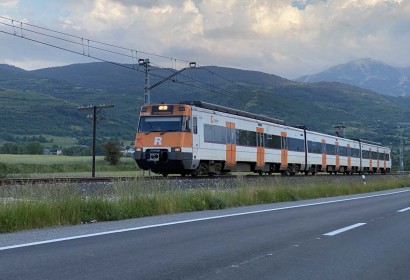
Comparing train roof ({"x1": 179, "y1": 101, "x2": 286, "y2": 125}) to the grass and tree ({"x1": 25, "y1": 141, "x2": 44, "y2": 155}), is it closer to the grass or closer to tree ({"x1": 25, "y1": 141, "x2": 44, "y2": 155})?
the grass

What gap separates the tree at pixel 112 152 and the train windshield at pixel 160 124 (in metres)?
39.8

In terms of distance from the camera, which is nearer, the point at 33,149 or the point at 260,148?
the point at 260,148

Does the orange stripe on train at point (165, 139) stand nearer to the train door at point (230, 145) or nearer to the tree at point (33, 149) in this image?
the train door at point (230, 145)

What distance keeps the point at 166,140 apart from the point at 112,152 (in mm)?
41521

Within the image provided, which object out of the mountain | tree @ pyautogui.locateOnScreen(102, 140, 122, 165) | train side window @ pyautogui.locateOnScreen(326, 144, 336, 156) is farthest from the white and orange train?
the mountain

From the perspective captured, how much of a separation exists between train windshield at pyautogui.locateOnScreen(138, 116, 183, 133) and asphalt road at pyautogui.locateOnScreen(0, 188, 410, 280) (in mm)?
12272

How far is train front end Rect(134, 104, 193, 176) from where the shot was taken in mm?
23906

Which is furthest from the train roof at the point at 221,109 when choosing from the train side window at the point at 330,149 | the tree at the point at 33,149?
the tree at the point at 33,149

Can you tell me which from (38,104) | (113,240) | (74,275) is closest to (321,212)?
(113,240)

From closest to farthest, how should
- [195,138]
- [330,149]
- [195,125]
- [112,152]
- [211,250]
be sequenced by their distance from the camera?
[211,250]
[195,138]
[195,125]
[330,149]
[112,152]

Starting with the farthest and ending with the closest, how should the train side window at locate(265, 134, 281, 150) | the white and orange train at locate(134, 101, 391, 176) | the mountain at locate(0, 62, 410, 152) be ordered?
the mountain at locate(0, 62, 410, 152) < the train side window at locate(265, 134, 281, 150) < the white and orange train at locate(134, 101, 391, 176)

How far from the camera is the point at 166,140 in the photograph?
79.7ft

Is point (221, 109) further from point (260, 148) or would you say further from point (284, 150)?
point (284, 150)

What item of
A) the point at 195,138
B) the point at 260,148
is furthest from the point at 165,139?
the point at 260,148
